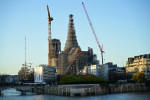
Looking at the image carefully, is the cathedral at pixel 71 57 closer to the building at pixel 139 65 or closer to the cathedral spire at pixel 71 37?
the cathedral spire at pixel 71 37

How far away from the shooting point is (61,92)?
90188 mm

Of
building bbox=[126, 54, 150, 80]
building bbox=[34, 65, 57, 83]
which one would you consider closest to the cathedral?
building bbox=[34, 65, 57, 83]

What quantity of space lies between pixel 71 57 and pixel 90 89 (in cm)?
7312

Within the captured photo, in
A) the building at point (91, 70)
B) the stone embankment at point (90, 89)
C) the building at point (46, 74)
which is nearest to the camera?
the stone embankment at point (90, 89)

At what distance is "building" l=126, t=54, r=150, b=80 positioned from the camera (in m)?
131

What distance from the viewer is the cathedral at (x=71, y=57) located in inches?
6161

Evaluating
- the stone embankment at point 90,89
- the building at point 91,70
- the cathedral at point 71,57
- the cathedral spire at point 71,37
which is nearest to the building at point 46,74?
the cathedral at point 71,57

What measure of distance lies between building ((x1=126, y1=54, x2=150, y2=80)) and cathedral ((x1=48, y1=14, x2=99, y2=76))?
984 inches

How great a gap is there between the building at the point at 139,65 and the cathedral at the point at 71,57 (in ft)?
82.0

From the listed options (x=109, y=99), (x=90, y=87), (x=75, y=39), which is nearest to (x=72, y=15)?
(x=75, y=39)

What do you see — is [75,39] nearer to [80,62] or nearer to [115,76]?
[80,62]

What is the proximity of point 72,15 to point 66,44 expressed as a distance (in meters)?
18.0

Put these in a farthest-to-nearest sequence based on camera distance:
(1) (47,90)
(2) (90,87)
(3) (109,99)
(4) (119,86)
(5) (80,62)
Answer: (5) (80,62) → (1) (47,90) → (4) (119,86) → (2) (90,87) → (3) (109,99)

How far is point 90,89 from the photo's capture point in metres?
87.1
